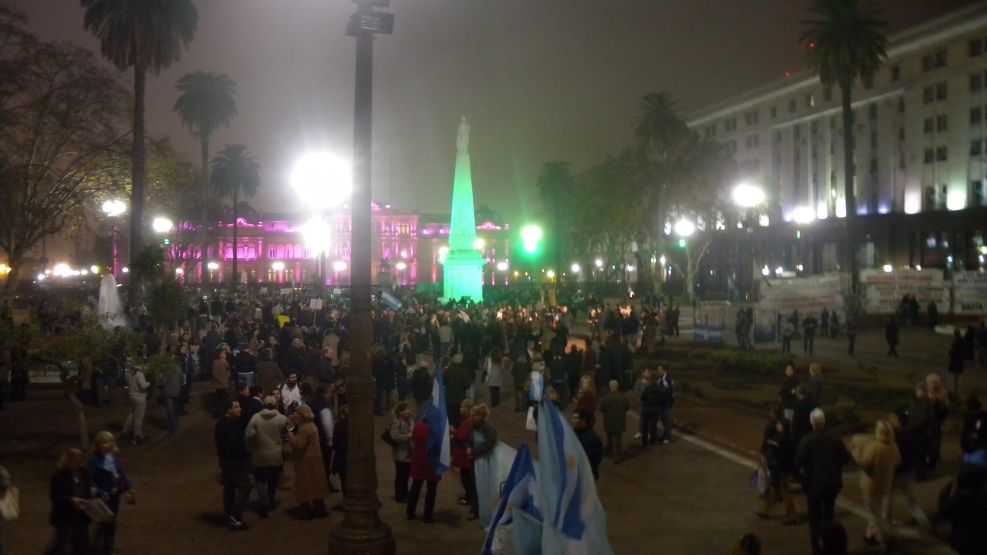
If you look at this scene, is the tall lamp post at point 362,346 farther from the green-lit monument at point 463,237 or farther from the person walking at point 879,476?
the green-lit monument at point 463,237

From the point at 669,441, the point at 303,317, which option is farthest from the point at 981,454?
the point at 303,317

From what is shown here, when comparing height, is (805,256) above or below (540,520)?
above

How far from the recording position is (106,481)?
29.7 feet

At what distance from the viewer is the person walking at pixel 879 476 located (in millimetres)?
9812

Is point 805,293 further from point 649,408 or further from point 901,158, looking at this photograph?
point 901,158

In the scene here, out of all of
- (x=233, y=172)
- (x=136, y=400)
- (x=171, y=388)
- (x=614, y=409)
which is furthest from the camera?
(x=233, y=172)

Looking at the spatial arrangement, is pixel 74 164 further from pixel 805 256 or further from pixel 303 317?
pixel 805 256

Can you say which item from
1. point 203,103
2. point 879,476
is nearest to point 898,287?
point 879,476

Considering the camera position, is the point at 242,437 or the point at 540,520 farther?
the point at 242,437

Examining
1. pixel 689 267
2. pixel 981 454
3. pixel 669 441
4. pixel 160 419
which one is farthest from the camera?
pixel 689 267

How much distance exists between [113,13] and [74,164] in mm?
9649

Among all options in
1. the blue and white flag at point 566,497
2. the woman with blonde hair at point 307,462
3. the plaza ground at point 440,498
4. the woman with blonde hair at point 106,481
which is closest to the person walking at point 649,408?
the plaza ground at point 440,498

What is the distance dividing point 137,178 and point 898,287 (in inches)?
1204

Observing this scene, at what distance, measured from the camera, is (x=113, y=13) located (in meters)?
38.2
